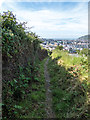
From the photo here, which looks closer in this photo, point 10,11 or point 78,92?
point 78,92

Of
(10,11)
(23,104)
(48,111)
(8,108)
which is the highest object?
(10,11)

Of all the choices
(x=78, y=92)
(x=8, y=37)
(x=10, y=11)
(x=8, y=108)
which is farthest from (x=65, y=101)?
(x=10, y=11)

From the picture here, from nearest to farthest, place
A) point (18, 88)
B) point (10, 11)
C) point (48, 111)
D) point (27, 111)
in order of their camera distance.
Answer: point (27, 111) → point (48, 111) → point (18, 88) → point (10, 11)

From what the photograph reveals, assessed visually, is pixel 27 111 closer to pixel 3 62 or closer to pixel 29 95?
pixel 29 95

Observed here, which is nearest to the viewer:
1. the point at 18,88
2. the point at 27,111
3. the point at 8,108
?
the point at 8,108

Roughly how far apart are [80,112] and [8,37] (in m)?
3.96

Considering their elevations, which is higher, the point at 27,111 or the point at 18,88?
the point at 18,88

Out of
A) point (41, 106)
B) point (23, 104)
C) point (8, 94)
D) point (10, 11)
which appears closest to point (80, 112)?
point (41, 106)

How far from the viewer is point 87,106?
308cm

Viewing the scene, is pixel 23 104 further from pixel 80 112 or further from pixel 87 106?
pixel 87 106

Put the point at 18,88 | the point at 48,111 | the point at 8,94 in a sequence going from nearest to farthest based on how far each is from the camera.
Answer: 1. the point at 8,94
2. the point at 48,111
3. the point at 18,88

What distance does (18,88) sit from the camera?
4.09 meters

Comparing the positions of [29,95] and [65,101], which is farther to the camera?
[29,95]

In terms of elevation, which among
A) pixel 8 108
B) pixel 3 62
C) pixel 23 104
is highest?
pixel 3 62
